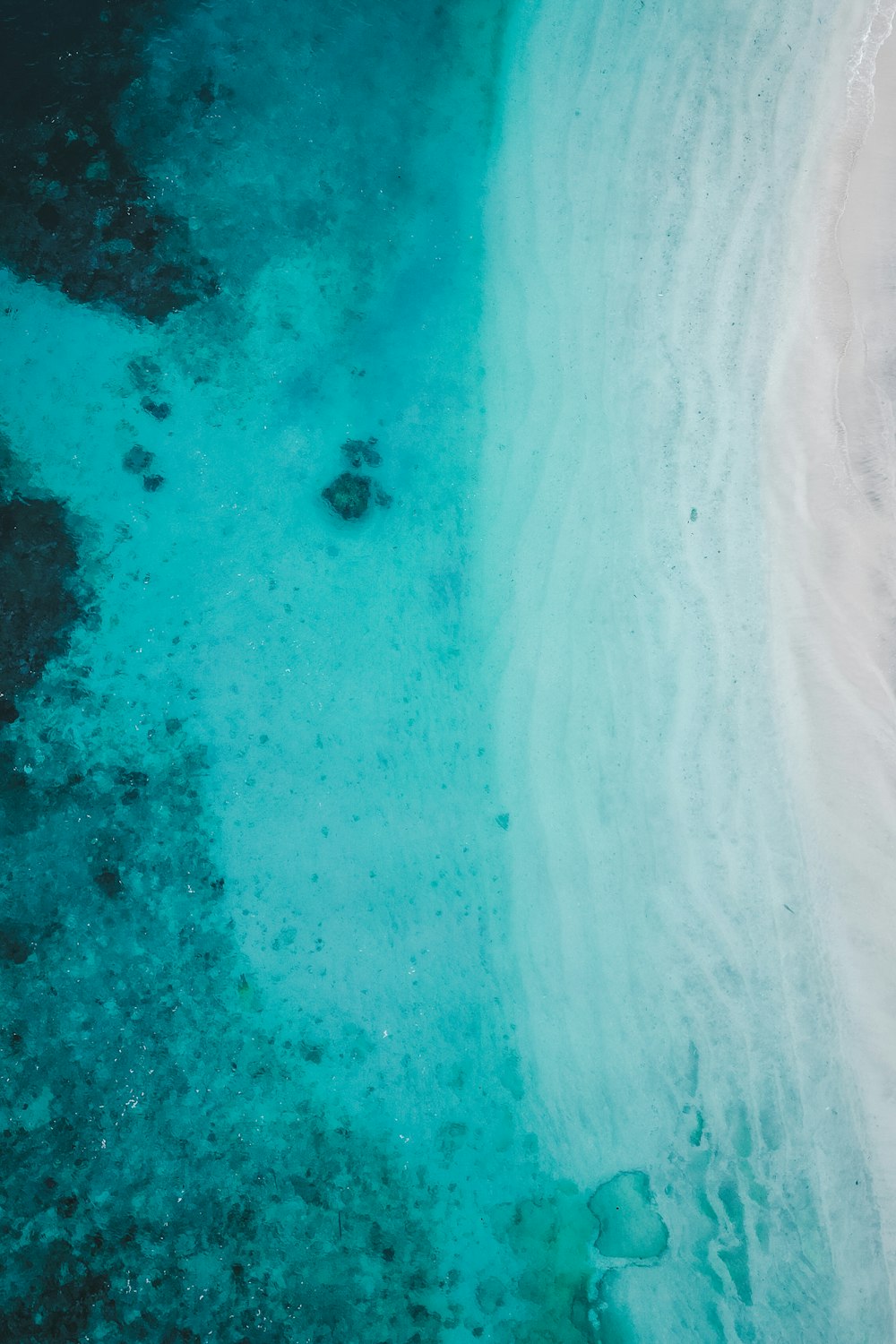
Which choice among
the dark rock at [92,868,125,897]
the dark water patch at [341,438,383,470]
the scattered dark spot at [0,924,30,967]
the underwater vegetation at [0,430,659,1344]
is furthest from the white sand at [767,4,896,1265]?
the scattered dark spot at [0,924,30,967]

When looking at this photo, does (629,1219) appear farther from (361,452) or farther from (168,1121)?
(361,452)

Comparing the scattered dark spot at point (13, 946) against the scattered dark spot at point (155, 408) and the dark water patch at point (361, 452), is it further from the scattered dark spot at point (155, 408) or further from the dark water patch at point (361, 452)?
the dark water patch at point (361, 452)

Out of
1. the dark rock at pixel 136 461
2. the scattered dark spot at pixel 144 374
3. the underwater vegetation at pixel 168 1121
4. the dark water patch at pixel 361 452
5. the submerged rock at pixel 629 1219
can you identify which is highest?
the scattered dark spot at pixel 144 374

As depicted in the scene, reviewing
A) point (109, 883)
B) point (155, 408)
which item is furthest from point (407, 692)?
point (155, 408)

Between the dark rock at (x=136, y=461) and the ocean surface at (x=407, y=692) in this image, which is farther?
the dark rock at (x=136, y=461)

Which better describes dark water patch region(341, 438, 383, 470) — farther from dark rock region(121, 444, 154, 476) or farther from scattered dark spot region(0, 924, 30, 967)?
scattered dark spot region(0, 924, 30, 967)

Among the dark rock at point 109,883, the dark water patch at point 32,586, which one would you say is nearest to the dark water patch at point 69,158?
the dark water patch at point 32,586

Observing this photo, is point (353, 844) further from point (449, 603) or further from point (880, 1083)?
point (880, 1083)

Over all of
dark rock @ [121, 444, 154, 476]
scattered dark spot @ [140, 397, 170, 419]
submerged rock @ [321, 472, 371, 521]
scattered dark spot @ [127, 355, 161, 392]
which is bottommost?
submerged rock @ [321, 472, 371, 521]
